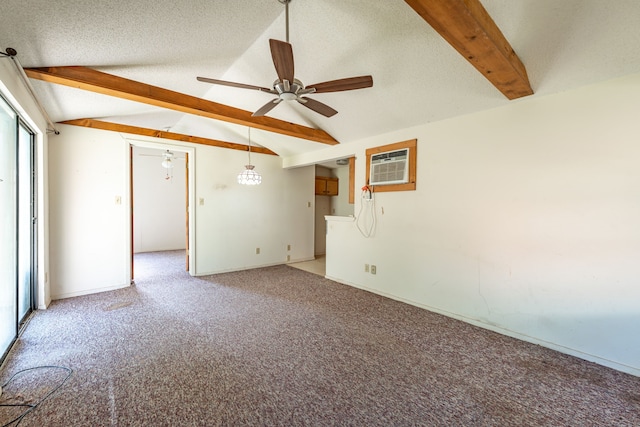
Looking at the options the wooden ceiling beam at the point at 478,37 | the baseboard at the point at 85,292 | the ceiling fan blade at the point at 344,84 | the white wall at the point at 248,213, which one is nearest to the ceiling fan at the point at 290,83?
the ceiling fan blade at the point at 344,84

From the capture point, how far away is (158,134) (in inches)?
162

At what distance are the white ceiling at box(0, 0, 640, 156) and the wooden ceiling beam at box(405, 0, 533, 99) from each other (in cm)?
16

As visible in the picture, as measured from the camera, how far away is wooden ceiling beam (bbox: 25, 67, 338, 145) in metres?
2.07

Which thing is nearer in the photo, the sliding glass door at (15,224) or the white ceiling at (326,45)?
the white ceiling at (326,45)

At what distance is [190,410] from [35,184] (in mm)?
3075

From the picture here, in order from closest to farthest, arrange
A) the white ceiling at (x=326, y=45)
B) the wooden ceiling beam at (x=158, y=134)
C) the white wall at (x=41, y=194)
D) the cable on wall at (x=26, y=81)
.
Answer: the white ceiling at (x=326, y=45), the cable on wall at (x=26, y=81), the white wall at (x=41, y=194), the wooden ceiling beam at (x=158, y=134)

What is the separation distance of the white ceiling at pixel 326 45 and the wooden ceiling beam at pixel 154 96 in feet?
0.23

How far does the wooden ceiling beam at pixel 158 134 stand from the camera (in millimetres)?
3508

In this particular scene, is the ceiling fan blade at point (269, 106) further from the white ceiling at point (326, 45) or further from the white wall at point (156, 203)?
the white wall at point (156, 203)

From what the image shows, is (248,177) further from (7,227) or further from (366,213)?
(7,227)

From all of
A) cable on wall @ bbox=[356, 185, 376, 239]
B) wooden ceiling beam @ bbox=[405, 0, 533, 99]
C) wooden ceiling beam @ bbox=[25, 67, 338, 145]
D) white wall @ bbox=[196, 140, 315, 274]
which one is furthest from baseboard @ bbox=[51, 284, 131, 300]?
→ wooden ceiling beam @ bbox=[405, 0, 533, 99]

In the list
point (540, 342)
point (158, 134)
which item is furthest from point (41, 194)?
point (540, 342)

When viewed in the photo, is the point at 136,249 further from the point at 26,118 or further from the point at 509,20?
the point at 509,20

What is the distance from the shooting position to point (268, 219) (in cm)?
528
